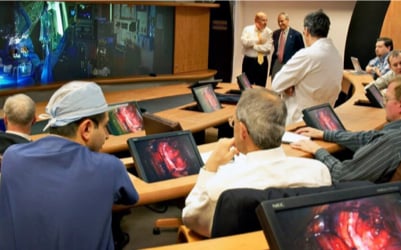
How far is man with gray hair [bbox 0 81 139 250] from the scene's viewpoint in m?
1.54

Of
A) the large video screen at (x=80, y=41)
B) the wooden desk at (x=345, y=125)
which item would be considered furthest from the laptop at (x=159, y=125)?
the large video screen at (x=80, y=41)

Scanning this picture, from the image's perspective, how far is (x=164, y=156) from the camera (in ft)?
7.96

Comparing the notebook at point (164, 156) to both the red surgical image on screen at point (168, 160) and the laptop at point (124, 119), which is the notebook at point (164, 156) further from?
the laptop at point (124, 119)

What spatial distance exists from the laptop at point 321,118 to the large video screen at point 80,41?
3.74m

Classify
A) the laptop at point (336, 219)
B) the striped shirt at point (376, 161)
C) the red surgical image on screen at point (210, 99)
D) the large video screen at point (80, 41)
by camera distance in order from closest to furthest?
the laptop at point (336, 219)
the striped shirt at point (376, 161)
the red surgical image on screen at point (210, 99)
the large video screen at point (80, 41)

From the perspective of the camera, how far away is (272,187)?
168cm

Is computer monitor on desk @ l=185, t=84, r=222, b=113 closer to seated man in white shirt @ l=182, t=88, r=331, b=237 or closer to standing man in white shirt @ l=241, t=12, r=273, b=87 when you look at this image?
seated man in white shirt @ l=182, t=88, r=331, b=237

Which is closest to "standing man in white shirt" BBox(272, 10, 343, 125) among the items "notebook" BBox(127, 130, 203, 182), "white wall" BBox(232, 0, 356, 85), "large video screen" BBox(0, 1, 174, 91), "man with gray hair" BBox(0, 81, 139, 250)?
"notebook" BBox(127, 130, 203, 182)

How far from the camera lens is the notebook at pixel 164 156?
2348mm

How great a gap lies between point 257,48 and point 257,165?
5963 millimetres

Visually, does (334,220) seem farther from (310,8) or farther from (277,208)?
(310,8)

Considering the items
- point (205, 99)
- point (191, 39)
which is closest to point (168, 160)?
point (205, 99)

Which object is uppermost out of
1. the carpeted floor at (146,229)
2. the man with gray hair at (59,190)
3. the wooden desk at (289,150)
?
the man with gray hair at (59,190)

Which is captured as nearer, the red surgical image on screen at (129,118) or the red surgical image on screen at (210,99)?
the red surgical image on screen at (129,118)
